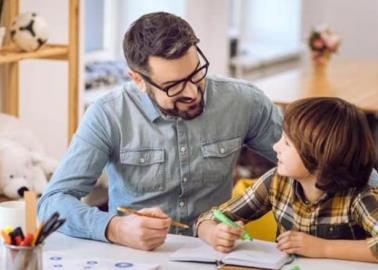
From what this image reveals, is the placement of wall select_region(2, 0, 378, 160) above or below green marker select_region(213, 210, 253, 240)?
above

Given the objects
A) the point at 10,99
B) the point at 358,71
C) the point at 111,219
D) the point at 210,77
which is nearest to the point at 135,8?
the point at 358,71

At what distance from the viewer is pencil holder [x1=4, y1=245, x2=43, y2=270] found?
1.58m

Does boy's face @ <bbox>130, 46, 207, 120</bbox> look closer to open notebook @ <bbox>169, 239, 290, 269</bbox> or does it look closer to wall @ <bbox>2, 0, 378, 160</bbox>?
open notebook @ <bbox>169, 239, 290, 269</bbox>

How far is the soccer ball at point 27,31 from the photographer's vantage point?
119 inches

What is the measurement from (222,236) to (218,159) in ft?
1.29

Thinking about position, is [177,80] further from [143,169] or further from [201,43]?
[201,43]

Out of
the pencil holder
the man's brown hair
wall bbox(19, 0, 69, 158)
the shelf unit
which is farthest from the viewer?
wall bbox(19, 0, 69, 158)

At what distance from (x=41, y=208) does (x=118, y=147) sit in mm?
260

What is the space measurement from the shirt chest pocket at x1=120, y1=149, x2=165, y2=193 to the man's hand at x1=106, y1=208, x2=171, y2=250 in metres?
0.26

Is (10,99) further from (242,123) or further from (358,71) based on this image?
(358,71)

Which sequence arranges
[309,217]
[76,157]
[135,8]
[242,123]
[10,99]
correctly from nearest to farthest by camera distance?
1. [309,217]
2. [76,157]
3. [242,123]
4. [10,99]
5. [135,8]

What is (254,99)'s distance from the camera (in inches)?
91.1

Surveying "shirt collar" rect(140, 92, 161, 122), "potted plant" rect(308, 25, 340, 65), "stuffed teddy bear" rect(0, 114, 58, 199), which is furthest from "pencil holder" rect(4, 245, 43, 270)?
"potted plant" rect(308, 25, 340, 65)

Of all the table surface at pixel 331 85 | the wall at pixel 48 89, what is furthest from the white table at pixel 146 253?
the table surface at pixel 331 85
